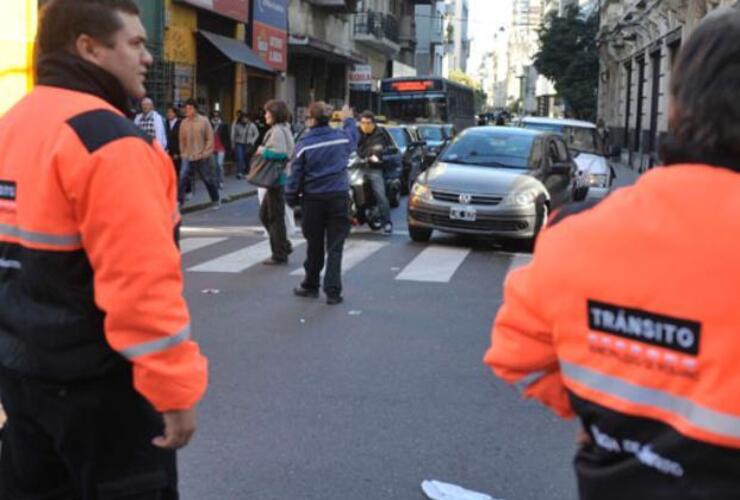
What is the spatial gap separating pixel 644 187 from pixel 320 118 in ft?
22.4

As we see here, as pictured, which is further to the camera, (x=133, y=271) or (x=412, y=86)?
(x=412, y=86)

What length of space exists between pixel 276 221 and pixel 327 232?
2144 mm

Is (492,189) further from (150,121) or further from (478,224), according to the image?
(150,121)

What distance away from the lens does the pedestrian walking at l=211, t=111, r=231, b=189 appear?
1884cm

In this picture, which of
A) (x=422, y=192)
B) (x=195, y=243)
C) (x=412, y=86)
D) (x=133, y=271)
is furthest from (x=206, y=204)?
(x=412, y=86)

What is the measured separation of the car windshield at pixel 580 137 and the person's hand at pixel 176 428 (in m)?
17.6

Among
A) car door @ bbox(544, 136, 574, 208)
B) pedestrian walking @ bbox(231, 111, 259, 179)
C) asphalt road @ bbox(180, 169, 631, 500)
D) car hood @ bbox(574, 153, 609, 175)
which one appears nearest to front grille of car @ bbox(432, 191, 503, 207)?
car door @ bbox(544, 136, 574, 208)

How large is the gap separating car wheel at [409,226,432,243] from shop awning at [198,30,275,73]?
12.7 meters

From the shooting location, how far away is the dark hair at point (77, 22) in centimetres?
237

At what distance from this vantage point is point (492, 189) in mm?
11945

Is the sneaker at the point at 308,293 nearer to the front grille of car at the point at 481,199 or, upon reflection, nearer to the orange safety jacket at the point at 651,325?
the front grille of car at the point at 481,199

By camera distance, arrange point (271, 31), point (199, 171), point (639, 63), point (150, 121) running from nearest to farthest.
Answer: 1. point (150, 121)
2. point (199, 171)
3. point (271, 31)
4. point (639, 63)

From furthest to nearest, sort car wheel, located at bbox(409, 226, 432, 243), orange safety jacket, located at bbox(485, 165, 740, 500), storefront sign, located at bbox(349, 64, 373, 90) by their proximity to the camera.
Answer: storefront sign, located at bbox(349, 64, 373, 90), car wheel, located at bbox(409, 226, 432, 243), orange safety jacket, located at bbox(485, 165, 740, 500)

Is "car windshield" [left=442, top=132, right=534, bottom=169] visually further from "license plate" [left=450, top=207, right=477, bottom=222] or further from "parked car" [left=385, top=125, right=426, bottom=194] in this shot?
"parked car" [left=385, top=125, right=426, bottom=194]
